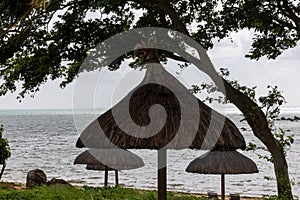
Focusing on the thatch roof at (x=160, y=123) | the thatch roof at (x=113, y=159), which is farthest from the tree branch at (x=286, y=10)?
the thatch roof at (x=113, y=159)

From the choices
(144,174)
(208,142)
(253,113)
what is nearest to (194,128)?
(208,142)

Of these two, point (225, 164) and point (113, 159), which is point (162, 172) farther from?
point (113, 159)

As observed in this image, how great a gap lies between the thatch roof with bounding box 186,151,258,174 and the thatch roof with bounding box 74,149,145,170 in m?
2.08

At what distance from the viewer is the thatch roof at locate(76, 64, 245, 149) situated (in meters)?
5.24

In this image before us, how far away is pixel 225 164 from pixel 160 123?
10.4 ft

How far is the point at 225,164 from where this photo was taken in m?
8.14

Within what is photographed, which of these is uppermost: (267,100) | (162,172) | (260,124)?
(267,100)

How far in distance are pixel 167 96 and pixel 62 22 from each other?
4218 millimetres

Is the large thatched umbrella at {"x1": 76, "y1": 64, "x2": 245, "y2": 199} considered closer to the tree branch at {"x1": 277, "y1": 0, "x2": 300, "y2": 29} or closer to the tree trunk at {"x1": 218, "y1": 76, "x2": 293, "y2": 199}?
the tree branch at {"x1": 277, "y1": 0, "x2": 300, "y2": 29}

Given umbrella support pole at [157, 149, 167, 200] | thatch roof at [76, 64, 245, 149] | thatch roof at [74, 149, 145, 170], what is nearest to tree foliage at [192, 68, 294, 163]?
thatch roof at [74, 149, 145, 170]

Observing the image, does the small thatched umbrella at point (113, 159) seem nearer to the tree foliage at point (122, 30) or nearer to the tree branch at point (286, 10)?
the tree foliage at point (122, 30)

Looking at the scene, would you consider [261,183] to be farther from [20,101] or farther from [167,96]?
[167,96]

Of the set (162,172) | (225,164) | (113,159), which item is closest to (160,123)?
(162,172)

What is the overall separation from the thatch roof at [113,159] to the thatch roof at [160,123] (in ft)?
13.9
